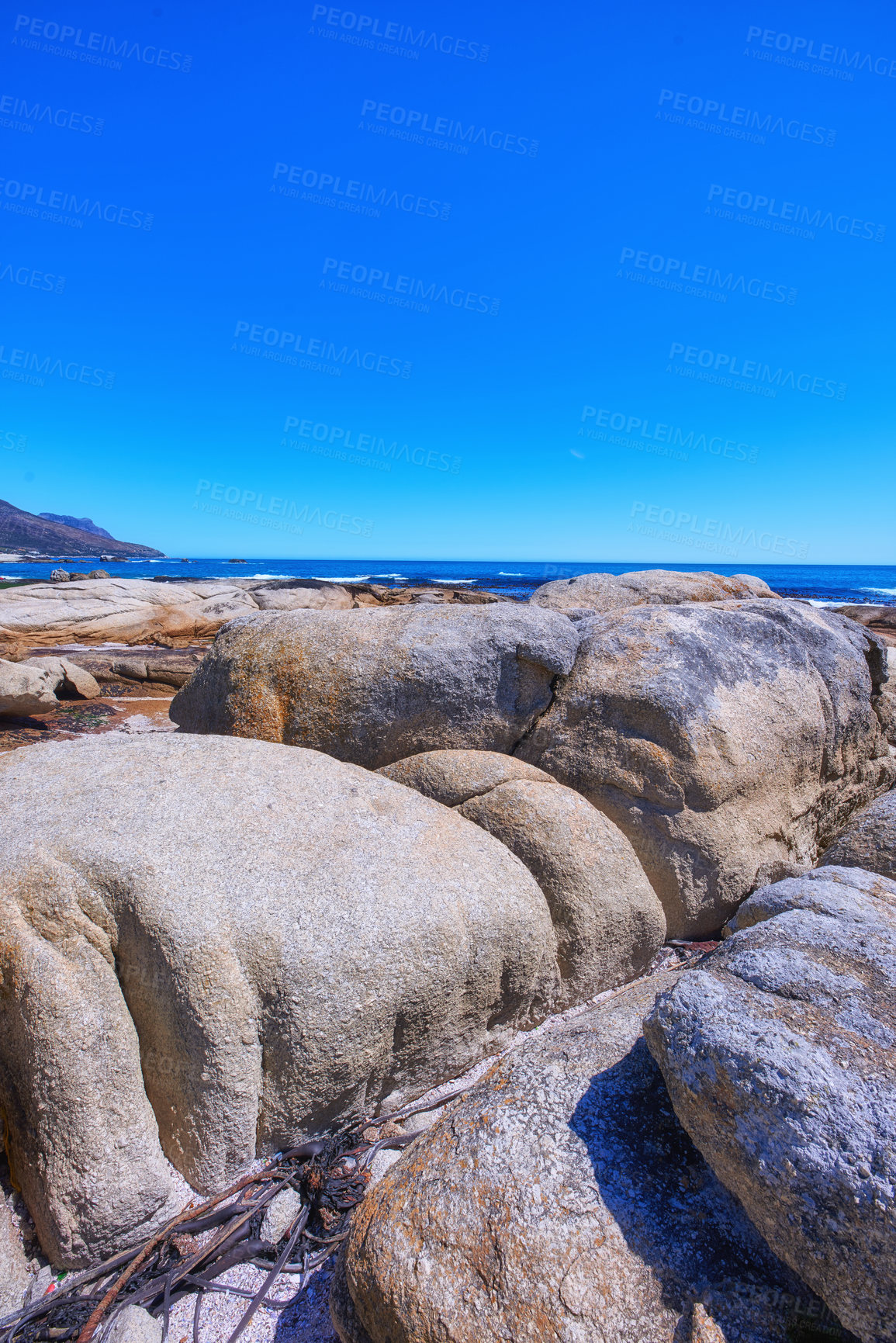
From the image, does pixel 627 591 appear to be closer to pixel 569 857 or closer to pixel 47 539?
pixel 569 857

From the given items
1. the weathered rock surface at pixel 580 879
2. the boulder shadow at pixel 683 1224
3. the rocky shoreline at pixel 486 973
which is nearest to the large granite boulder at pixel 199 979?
the rocky shoreline at pixel 486 973

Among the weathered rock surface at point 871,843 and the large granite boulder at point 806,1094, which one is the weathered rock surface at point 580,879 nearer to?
the weathered rock surface at point 871,843

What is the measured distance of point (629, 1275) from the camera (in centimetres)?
154

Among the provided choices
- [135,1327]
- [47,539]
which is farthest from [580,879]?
[47,539]

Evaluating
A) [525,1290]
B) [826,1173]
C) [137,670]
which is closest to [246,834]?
[525,1290]

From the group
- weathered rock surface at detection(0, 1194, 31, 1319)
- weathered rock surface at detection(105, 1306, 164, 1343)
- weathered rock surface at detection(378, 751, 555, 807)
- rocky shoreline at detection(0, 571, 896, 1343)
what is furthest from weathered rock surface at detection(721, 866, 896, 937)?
weathered rock surface at detection(0, 1194, 31, 1319)

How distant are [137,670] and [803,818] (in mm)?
9163

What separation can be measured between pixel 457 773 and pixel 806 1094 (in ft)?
7.63

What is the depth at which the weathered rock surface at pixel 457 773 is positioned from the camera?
3.59 metres

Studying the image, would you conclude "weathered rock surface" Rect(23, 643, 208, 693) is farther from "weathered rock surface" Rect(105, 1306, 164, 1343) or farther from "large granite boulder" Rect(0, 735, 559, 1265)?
"weathered rock surface" Rect(105, 1306, 164, 1343)

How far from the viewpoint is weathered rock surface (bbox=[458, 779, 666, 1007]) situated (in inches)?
128

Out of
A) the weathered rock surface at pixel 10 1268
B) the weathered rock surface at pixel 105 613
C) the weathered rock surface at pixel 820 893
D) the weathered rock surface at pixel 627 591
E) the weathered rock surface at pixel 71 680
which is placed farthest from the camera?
the weathered rock surface at pixel 105 613

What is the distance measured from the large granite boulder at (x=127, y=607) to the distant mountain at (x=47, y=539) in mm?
82910

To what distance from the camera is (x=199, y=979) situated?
225cm
